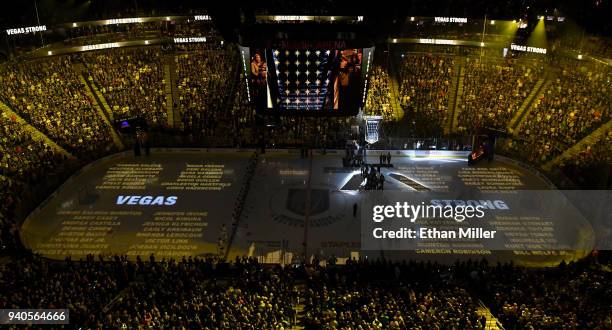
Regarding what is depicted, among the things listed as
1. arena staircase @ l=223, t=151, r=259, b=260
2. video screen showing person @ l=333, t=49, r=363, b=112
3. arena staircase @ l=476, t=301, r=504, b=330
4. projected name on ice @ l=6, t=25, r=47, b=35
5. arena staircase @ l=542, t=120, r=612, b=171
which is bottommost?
arena staircase @ l=223, t=151, r=259, b=260

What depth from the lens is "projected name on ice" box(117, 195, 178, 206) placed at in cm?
2905

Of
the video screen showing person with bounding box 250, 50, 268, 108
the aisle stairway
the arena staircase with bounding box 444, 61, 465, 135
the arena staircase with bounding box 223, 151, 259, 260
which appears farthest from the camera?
the arena staircase with bounding box 444, 61, 465, 135

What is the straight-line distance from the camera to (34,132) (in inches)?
1291

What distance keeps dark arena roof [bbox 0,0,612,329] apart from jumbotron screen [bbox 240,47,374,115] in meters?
0.12

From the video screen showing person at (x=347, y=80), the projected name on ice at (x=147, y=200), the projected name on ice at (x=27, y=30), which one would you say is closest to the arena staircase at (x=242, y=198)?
the projected name on ice at (x=147, y=200)

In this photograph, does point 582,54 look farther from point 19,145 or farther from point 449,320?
point 19,145

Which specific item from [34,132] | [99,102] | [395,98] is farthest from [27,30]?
[395,98]

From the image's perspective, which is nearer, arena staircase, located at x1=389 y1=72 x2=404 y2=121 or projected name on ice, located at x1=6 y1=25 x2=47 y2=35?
projected name on ice, located at x1=6 y1=25 x2=47 y2=35

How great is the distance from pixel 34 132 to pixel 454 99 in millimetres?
28347

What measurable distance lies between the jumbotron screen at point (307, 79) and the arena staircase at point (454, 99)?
9.52 m

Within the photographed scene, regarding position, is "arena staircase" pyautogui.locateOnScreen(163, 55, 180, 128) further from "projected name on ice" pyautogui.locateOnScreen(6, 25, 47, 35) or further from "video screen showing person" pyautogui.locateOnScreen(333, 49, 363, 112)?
"video screen showing person" pyautogui.locateOnScreen(333, 49, 363, 112)

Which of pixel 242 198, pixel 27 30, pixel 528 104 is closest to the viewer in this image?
pixel 242 198

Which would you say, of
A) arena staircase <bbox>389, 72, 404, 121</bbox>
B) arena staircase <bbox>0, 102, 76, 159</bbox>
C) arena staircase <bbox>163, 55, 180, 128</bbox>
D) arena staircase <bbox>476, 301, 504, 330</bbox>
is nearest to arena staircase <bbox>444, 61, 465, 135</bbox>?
arena staircase <bbox>389, 72, 404, 121</bbox>

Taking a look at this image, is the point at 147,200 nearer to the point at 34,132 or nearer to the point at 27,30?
the point at 34,132
